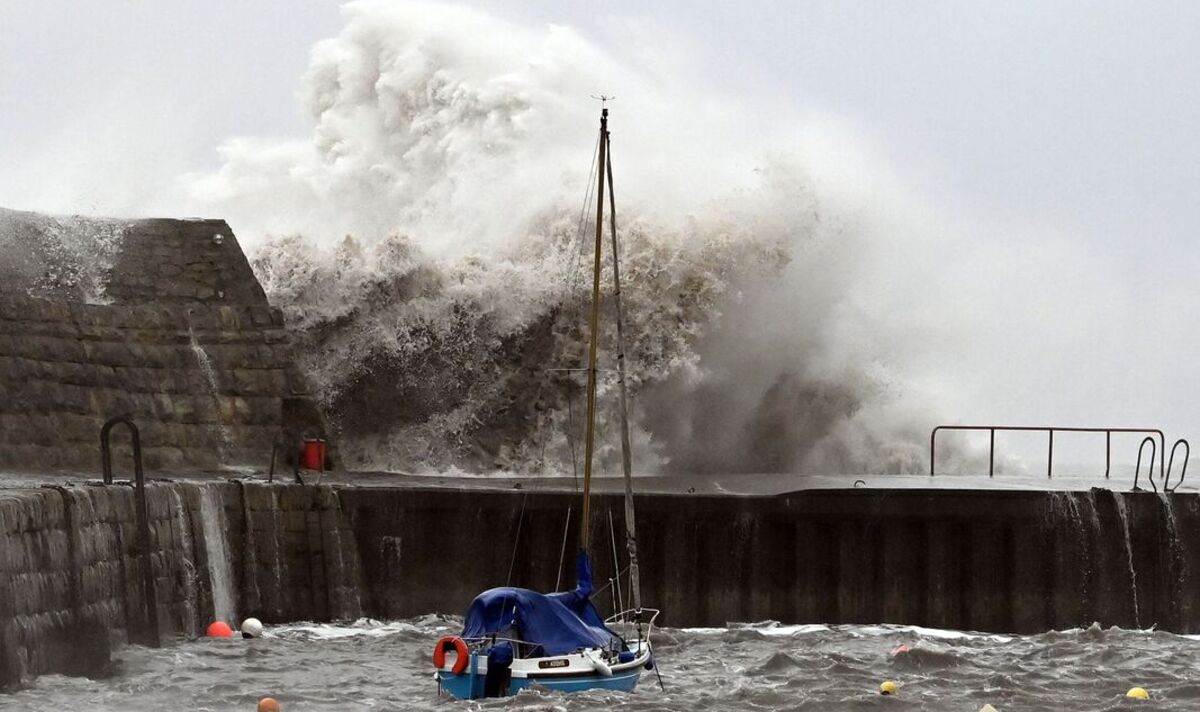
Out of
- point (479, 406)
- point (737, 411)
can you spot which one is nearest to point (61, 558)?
point (479, 406)

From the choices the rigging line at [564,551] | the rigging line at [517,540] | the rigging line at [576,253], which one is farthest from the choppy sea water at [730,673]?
the rigging line at [576,253]

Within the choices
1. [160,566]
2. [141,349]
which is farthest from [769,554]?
[141,349]

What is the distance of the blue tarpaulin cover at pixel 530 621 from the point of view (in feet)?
63.3

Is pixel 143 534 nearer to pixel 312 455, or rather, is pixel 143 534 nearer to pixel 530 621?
pixel 530 621

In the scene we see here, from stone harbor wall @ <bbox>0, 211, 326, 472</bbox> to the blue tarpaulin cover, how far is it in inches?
353

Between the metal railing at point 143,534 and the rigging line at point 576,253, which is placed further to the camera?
the rigging line at point 576,253

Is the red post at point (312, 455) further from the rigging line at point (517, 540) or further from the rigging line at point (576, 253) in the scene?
the rigging line at point (576, 253)

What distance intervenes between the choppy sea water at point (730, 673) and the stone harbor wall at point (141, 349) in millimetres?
4355

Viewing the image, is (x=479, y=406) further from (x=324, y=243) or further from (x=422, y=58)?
(x=422, y=58)

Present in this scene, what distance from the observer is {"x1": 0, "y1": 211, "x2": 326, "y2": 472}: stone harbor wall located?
1048 inches

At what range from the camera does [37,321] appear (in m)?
27.1

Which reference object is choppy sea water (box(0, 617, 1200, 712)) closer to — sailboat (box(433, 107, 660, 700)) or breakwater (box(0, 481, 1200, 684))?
sailboat (box(433, 107, 660, 700))

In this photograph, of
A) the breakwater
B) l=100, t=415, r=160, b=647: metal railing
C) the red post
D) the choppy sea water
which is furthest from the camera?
the red post

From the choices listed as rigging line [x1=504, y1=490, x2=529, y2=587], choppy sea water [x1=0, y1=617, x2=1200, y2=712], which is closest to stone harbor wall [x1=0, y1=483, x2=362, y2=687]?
choppy sea water [x1=0, y1=617, x2=1200, y2=712]
